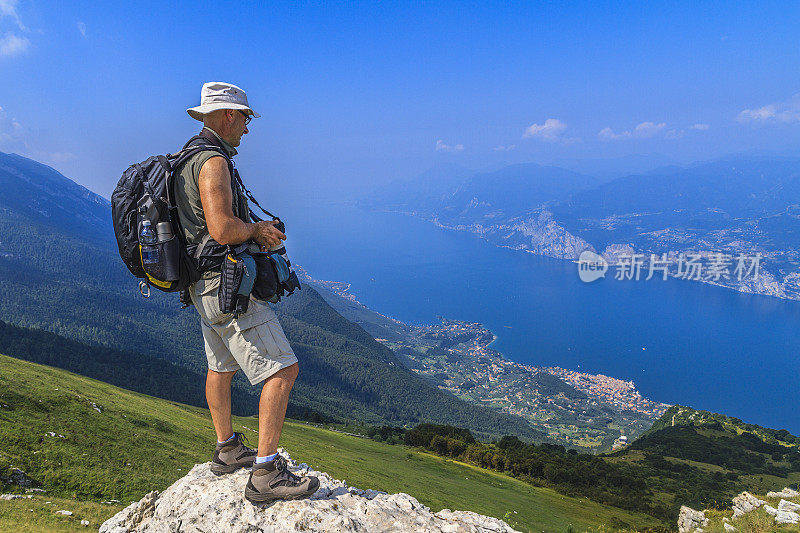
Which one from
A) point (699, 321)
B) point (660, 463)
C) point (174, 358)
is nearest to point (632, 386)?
point (699, 321)

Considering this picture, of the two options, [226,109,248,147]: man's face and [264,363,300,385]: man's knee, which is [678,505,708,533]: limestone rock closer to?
[264,363,300,385]: man's knee

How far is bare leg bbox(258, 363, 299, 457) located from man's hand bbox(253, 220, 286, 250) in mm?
1272

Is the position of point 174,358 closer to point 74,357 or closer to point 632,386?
point 74,357

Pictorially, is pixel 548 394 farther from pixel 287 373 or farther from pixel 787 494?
pixel 287 373

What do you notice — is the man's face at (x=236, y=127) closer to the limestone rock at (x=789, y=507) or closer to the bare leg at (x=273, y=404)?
the bare leg at (x=273, y=404)

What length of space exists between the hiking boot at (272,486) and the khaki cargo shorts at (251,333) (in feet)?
3.55

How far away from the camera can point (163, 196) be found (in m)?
3.75

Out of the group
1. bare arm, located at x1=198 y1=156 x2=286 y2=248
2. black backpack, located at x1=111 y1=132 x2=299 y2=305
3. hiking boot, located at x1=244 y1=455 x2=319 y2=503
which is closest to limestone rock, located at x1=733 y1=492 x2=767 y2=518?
hiking boot, located at x1=244 y1=455 x2=319 y2=503

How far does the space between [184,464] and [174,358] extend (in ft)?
425

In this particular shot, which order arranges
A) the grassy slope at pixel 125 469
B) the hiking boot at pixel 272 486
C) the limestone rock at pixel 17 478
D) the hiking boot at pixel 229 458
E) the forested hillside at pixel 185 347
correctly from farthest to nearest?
the forested hillside at pixel 185 347 < the grassy slope at pixel 125 469 < the limestone rock at pixel 17 478 < the hiking boot at pixel 229 458 < the hiking boot at pixel 272 486

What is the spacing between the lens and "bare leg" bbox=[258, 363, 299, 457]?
405 cm

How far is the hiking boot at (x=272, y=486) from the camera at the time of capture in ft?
14.1

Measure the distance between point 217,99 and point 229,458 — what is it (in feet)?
13.8

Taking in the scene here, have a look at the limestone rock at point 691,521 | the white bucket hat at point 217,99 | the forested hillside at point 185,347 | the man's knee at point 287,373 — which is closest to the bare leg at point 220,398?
the man's knee at point 287,373
